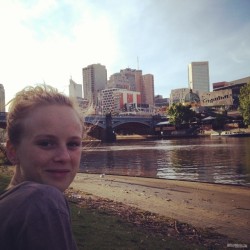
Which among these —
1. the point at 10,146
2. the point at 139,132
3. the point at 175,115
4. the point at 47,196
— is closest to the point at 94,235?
the point at 10,146

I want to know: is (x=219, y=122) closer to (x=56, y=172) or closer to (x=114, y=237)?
(x=114, y=237)

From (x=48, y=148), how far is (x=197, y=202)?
12159 mm

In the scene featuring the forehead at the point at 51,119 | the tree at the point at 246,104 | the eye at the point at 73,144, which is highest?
the tree at the point at 246,104

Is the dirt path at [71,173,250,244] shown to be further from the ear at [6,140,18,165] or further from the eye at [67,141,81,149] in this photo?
the ear at [6,140,18,165]

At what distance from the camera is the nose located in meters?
1.72

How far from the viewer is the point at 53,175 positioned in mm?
1743

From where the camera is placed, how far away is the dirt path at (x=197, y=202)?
901cm

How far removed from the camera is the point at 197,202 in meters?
13.0

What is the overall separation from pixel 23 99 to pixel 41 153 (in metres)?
0.41

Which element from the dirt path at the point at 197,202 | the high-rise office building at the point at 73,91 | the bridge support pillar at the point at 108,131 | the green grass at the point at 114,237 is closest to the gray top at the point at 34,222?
the high-rise office building at the point at 73,91

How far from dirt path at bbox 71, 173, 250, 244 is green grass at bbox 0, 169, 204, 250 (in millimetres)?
2178

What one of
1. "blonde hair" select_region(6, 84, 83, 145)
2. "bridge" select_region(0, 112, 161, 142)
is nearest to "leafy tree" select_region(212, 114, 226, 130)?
"bridge" select_region(0, 112, 161, 142)

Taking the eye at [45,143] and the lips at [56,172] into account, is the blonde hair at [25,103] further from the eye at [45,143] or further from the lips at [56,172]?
the lips at [56,172]

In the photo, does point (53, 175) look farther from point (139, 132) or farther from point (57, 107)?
point (139, 132)
